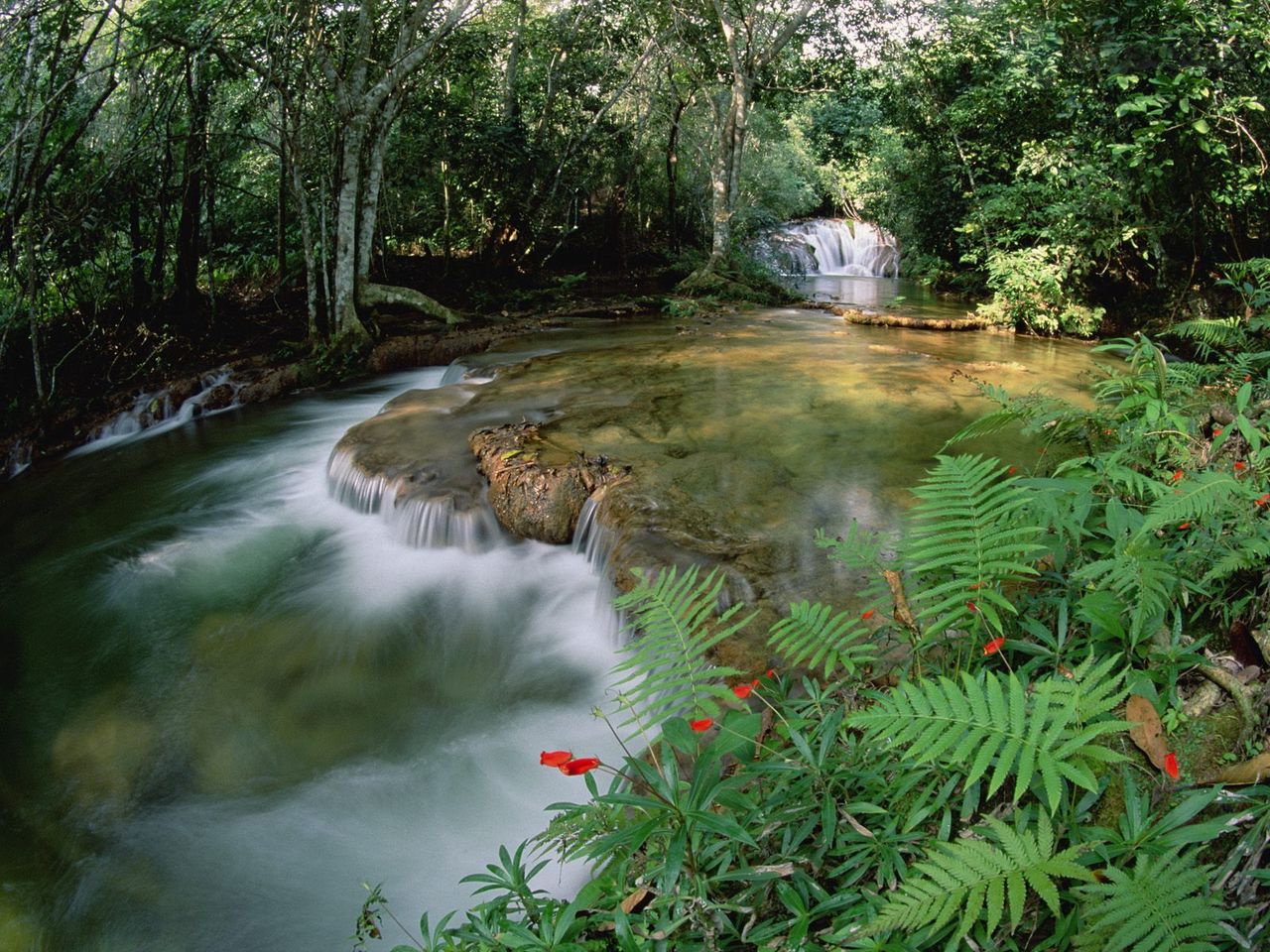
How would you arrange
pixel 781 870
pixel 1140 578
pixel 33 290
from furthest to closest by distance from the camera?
1. pixel 33 290
2. pixel 1140 578
3. pixel 781 870

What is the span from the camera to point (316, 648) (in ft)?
15.7

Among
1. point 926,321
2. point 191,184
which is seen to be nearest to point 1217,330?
point 926,321

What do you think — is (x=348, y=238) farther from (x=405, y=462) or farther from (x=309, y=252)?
(x=405, y=462)

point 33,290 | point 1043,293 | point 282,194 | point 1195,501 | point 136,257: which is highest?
point 282,194

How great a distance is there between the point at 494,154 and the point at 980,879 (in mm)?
15101

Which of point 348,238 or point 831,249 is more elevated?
point 831,249

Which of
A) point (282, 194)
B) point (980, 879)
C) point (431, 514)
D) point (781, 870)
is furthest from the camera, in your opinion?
point (282, 194)

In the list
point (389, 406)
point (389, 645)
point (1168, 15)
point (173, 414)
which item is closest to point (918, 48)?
point (1168, 15)

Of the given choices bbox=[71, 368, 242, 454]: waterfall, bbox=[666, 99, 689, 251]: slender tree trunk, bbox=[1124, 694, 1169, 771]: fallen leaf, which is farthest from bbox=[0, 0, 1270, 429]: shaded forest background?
bbox=[1124, 694, 1169, 771]: fallen leaf

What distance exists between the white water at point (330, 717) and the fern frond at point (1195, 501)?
2231 mm

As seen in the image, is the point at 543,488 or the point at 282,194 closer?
the point at 543,488

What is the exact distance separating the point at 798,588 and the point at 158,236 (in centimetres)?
936

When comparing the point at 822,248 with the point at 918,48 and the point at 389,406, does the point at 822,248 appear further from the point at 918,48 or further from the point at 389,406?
the point at 389,406

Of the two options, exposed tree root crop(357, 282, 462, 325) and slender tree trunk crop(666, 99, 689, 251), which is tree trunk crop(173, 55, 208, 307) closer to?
exposed tree root crop(357, 282, 462, 325)
